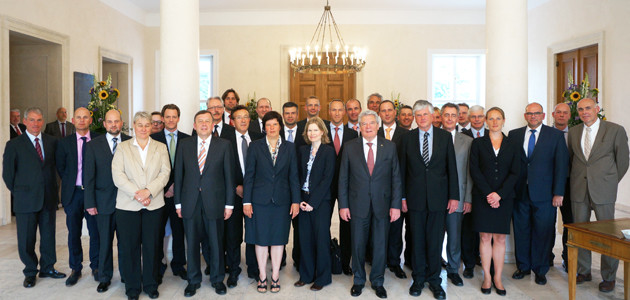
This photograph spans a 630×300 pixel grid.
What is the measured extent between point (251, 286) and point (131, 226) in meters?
1.26

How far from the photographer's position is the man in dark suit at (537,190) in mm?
4645

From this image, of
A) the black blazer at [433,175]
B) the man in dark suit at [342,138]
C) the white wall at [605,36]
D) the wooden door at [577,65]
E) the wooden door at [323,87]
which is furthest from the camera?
the wooden door at [323,87]

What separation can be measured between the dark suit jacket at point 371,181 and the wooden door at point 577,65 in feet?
21.6

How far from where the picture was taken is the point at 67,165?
15.6 ft

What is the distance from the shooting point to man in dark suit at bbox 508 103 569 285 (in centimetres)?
464

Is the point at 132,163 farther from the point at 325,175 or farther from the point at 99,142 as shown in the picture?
the point at 325,175

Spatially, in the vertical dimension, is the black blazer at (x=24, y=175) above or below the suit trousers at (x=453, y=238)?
above

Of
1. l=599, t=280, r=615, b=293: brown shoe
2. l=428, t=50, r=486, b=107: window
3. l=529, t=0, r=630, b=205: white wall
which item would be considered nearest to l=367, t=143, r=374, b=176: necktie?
l=599, t=280, r=615, b=293: brown shoe

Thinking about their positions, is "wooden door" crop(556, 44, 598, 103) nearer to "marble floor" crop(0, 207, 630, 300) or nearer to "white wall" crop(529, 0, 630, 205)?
"white wall" crop(529, 0, 630, 205)

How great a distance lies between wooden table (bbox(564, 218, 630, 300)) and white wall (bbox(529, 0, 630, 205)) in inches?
206

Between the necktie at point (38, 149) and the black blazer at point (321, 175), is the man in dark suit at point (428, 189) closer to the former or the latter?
the black blazer at point (321, 175)

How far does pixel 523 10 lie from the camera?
5.72 meters

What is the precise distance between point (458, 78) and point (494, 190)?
8.51m

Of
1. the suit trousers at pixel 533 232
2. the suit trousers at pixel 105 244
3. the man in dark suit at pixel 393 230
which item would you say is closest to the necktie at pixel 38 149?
the suit trousers at pixel 105 244
